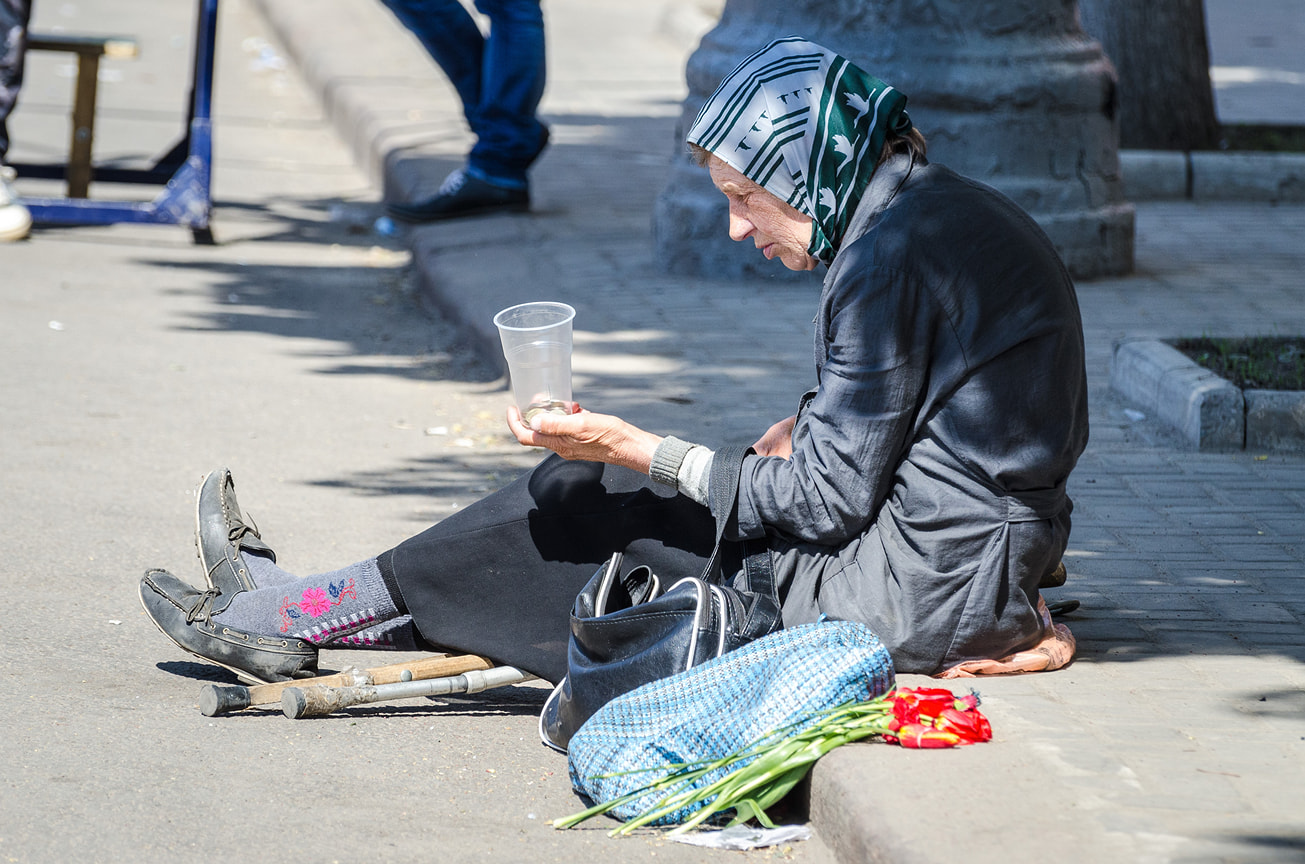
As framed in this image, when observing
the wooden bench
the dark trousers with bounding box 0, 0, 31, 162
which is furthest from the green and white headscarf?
the wooden bench

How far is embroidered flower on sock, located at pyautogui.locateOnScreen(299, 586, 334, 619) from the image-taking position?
2.99 meters

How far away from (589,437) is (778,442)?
45 centimetres

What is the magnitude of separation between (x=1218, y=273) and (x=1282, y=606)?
337 centimetres

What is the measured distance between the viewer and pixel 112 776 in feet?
8.83

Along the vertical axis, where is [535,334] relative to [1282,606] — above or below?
above

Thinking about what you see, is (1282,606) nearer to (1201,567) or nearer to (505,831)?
(1201,567)

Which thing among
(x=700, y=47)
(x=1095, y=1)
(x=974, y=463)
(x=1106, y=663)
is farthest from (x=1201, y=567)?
(x=1095, y=1)

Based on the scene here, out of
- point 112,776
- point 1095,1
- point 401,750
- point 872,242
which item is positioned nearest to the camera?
point 872,242

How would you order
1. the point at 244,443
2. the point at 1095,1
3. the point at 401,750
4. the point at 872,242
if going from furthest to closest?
the point at 1095,1 → the point at 244,443 → the point at 401,750 → the point at 872,242

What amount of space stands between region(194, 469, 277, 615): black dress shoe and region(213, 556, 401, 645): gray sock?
80 millimetres

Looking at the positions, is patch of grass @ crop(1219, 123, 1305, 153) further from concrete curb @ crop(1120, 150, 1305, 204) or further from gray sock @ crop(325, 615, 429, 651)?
gray sock @ crop(325, 615, 429, 651)

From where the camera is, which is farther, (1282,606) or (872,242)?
(1282,606)

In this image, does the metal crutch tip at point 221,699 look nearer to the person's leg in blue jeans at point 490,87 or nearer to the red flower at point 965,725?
Result: the red flower at point 965,725

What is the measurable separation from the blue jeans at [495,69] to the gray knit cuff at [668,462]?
4460 mm
